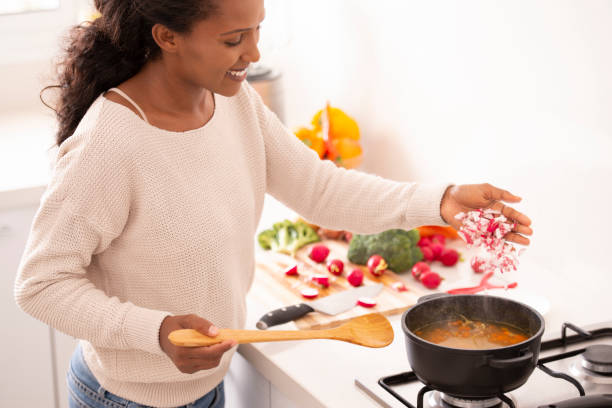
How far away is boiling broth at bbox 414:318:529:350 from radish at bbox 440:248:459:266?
1.61 feet

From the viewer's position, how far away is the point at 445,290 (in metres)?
1.54

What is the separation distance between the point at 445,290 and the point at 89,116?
75 cm

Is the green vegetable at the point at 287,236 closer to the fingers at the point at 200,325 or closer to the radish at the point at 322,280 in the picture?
the radish at the point at 322,280

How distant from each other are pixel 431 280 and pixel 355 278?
142 mm

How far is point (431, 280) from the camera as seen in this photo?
1548mm

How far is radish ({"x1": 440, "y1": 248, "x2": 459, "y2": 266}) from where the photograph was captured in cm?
164

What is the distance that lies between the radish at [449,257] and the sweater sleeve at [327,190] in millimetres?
309

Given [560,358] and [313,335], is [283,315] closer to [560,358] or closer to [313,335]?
[313,335]

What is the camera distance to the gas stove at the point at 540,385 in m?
1.11

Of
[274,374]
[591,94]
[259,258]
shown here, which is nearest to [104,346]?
[274,374]

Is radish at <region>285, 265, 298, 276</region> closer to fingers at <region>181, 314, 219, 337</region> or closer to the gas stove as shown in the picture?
the gas stove

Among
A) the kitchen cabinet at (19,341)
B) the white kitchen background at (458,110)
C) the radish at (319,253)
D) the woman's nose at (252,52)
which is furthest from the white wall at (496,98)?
the kitchen cabinet at (19,341)

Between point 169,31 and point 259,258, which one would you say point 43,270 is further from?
point 259,258

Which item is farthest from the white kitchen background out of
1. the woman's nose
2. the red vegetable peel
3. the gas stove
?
the woman's nose
